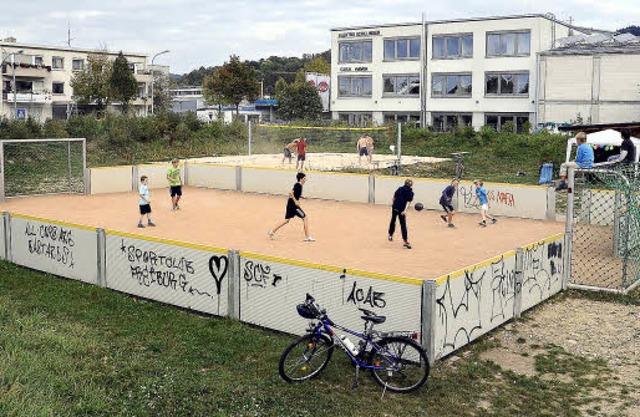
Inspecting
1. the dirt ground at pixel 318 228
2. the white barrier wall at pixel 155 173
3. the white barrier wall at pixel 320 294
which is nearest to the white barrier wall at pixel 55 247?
the dirt ground at pixel 318 228

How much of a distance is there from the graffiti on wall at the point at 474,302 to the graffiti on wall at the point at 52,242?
29.2ft

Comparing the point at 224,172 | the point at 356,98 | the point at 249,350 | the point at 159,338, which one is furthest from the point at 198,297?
the point at 356,98

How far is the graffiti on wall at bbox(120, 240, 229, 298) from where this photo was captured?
13.5 m

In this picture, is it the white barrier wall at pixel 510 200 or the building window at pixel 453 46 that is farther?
the building window at pixel 453 46

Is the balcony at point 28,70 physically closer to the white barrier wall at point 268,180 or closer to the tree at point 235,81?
the tree at point 235,81

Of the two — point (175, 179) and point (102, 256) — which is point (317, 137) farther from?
point (102, 256)

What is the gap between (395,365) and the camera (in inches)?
403

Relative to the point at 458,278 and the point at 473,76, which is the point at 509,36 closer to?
the point at 473,76

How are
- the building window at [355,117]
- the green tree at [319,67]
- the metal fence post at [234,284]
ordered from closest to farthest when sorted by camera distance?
1. the metal fence post at [234,284]
2. the building window at [355,117]
3. the green tree at [319,67]

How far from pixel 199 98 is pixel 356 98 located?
5975 centimetres

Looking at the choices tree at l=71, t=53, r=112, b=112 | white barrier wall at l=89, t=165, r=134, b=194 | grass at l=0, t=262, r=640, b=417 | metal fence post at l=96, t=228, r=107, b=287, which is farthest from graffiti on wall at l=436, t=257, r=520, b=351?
tree at l=71, t=53, r=112, b=112

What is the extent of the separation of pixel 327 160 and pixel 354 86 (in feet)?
92.5

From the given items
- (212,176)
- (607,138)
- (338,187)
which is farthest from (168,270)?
(607,138)

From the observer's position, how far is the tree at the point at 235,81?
6675cm
